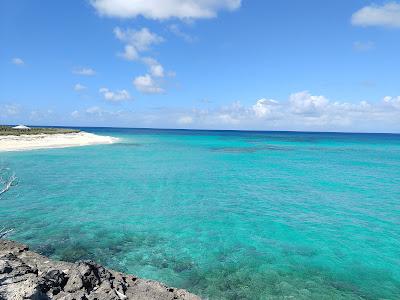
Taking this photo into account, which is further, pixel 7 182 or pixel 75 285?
pixel 7 182

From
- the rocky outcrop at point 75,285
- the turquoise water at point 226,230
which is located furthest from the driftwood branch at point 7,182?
the rocky outcrop at point 75,285

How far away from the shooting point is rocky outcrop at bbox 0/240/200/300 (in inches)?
349

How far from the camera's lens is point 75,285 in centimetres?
984

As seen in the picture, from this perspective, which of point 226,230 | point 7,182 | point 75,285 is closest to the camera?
point 75,285

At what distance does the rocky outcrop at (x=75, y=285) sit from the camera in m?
8.87

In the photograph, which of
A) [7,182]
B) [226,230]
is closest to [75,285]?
[226,230]

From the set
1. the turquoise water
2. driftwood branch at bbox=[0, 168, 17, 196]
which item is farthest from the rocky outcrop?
driftwood branch at bbox=[0, 168, 17, 196]

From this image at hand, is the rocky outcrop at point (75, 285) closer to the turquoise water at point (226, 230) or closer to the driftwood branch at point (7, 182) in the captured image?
the turquoise water at point (226, 230)

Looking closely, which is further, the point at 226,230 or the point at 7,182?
the point at 7,182

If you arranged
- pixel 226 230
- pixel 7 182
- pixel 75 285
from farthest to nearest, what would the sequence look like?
pixel 7 182
pixel 226 230
pixel 75 285

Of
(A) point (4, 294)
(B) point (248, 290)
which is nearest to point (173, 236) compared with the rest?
(B) point (248, 290)

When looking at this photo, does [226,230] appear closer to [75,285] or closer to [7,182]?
Result: [75,285]

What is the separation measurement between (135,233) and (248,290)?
8.25m

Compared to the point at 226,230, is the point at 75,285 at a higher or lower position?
higher
